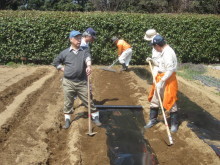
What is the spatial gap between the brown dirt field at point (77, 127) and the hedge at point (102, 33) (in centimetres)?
438

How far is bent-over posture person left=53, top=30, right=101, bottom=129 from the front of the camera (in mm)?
5672

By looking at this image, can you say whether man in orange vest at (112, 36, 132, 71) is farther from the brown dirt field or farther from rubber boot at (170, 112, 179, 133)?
rubber boot at (170, 112, 179, 133)

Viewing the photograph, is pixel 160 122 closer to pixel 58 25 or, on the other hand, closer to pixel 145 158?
pixel 145 158

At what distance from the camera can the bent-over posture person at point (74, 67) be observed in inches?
223

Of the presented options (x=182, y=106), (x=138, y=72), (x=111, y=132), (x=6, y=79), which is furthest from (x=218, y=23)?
(x=111, y=132)

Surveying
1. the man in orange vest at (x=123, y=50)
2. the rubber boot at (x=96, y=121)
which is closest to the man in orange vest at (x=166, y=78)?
the rubber boot at (x=96, y=121)

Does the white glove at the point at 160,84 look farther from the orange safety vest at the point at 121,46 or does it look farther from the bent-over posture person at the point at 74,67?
the orange safety vest at the point at 121,46

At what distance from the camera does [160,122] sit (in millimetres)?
6246

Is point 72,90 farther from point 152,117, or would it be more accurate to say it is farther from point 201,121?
point 201,121

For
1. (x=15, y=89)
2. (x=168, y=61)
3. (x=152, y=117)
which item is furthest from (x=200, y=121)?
(x=15, y=89)

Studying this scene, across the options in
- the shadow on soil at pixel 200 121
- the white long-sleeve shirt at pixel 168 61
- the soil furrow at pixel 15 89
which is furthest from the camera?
the soil furrow at pixel 15 89

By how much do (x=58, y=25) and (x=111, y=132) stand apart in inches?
365

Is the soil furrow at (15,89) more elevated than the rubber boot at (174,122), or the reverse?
the rubber boot at (174,122)

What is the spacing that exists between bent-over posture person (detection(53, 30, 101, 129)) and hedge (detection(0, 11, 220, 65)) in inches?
337
